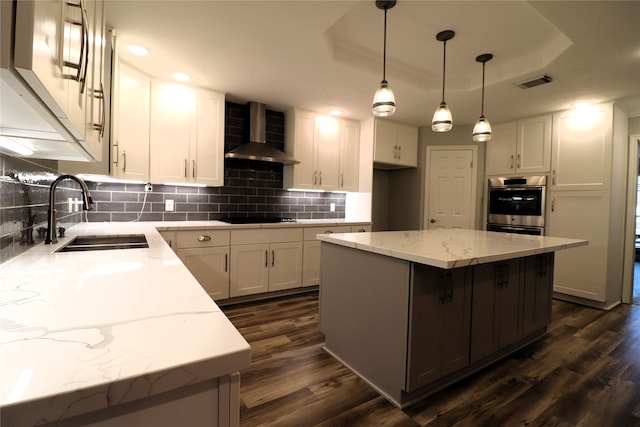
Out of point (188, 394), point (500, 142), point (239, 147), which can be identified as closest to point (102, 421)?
point (188, 394)

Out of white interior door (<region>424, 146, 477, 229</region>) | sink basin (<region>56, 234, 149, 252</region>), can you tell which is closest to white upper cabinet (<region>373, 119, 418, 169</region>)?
white interior door (<region>424, 146, 477, 229</region>)

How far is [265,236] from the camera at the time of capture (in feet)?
10.6

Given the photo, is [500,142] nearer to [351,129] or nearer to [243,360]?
[351,129]

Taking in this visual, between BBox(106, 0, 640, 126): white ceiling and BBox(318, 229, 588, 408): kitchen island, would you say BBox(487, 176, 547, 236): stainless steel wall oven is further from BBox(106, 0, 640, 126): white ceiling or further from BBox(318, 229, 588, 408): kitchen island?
BBox(318, 229, 588, 408): kitchen island

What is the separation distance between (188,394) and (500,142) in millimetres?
4674

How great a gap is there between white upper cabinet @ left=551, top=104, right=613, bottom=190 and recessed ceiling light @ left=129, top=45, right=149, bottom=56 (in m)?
4.43

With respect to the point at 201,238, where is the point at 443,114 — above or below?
above

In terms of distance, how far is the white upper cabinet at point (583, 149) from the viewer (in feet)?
10.7

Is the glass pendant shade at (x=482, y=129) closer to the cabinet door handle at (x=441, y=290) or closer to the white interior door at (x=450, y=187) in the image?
the cabinet door handle at (x=441, y=290)

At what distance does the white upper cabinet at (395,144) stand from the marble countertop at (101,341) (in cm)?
356

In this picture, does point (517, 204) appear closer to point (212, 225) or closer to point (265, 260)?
point (265, 260)

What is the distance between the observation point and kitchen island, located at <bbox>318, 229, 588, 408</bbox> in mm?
1605

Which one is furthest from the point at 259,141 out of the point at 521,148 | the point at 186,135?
the point at 521,148

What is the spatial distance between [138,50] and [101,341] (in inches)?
100
